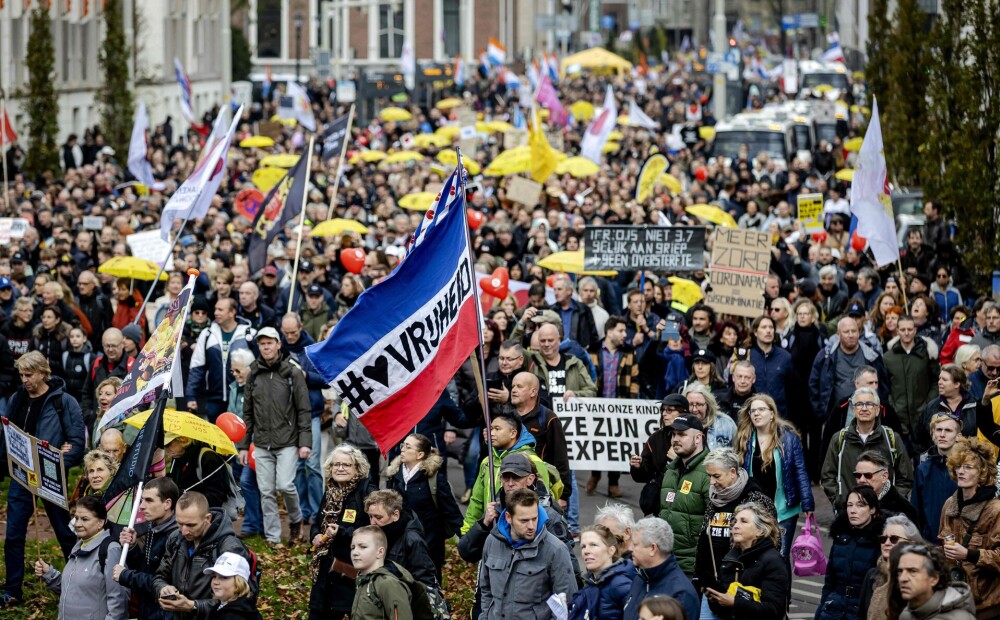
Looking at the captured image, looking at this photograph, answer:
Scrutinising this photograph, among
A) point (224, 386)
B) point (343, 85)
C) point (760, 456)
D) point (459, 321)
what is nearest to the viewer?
point (459, 321)

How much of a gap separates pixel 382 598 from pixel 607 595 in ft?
3.39

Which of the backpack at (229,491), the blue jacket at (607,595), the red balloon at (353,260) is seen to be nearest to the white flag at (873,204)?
the red balloon at (353,260)

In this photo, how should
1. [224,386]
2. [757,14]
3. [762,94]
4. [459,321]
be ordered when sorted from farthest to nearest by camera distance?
[757,14] < [762,94] < [224,386] < [459,321]

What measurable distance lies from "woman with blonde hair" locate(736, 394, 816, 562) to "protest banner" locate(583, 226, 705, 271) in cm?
692

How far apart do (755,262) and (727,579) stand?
7.47 metres

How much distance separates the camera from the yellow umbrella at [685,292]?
54.7ft

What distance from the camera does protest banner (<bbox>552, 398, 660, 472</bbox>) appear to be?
12047 millimetres

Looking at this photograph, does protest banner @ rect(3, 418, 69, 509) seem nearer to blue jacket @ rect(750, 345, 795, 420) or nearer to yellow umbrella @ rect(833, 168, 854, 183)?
blue jacket @ rect(750, 345, 795, 420)

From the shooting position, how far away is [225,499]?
33.7ft

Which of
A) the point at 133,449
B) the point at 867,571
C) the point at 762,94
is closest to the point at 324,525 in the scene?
the point at 133,449

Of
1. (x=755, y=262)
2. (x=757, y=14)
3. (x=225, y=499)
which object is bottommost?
(x=225, y=499)

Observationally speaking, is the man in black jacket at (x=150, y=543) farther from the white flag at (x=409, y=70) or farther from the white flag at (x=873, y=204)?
the white flag at (x=409, y=70)

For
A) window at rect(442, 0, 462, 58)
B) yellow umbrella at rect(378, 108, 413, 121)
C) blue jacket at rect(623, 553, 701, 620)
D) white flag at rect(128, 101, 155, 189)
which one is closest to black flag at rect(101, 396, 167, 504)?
blue jacket at rect(623, 553, 701, 620)

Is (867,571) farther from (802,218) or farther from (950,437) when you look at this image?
(802,218)
